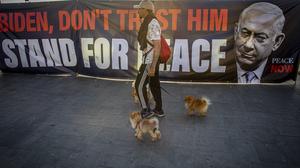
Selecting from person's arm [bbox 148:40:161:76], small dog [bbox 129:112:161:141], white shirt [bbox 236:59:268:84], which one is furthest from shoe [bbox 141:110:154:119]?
white shirt [bbox 236:59:268:84]

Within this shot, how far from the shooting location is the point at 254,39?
7.58 m

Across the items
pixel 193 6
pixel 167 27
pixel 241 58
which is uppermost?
pixel 193 6

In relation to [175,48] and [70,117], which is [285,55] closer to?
[175,48]

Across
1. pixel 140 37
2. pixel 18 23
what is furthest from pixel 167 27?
pixel 18 23

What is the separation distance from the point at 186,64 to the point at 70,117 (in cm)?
356

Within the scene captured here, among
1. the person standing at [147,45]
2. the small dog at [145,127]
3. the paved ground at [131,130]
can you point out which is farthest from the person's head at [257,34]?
the small dog at [145,127]

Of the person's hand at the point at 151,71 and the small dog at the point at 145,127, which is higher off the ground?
the person's hand at the point at 151,71

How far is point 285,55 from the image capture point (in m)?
7.72

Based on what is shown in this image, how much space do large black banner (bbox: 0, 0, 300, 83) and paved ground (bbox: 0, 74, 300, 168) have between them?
63 centimetres

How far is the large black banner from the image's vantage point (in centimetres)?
759

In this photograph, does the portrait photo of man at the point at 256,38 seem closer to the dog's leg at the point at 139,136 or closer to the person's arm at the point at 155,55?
the person's arm at the point at 155,55

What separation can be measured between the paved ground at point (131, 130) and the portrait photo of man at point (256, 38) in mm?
510

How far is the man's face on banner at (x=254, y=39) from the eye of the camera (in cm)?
746

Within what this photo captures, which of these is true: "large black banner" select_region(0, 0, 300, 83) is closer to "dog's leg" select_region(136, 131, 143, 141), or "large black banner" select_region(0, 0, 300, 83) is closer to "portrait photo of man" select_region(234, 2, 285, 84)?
"portrait photo of man" select_region(234, 2, 285, 84)
